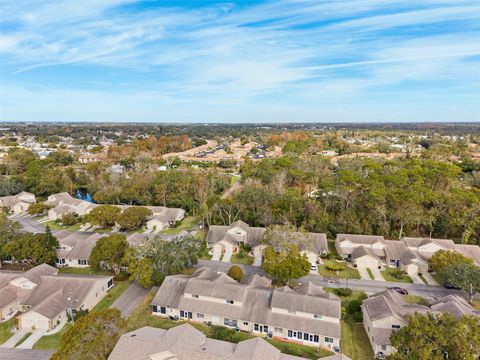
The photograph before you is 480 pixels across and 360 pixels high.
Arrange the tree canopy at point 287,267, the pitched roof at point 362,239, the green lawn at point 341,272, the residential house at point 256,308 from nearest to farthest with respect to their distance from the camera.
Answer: the residential house at point 256,308, the tree canopy at point 287,267, the green lawn at point 341,272, the pitched roof at point 362,239

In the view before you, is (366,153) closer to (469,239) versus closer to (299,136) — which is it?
(299,136)

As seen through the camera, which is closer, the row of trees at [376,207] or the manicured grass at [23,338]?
the manicured grass at [23,338]

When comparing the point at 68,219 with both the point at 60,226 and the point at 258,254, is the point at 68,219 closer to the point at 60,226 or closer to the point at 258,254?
the point at 60,226

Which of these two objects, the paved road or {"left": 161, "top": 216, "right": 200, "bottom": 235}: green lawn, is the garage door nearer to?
the paved road

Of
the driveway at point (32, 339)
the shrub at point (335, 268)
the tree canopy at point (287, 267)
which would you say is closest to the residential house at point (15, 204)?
the driveway at point (32, 339)

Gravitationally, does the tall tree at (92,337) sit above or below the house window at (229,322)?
above

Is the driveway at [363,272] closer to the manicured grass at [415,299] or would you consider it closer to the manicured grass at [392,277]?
the manicured grass at [392,277]

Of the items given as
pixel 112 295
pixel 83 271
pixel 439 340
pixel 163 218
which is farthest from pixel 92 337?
pixel 163 218

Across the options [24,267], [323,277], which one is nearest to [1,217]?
[24,267]
